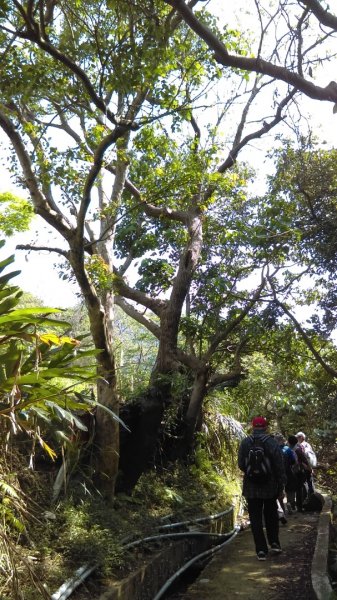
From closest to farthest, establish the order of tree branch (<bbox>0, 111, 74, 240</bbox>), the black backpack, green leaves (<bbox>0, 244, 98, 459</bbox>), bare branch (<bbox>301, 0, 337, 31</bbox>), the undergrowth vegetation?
bare branch (<bbox>301, 0, 337, 31</bbox>) < the undergrowth vegetation < green leaves (<bbox>0, 244, 98, 459</bbox>) < tree branch (<bbox>0, 111, 74, 240</bbox>) < the black backpack

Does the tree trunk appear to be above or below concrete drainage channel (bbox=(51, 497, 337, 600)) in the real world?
above

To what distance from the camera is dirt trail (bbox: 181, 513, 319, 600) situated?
5.81m

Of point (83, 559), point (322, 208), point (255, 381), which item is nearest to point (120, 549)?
point (83, 559)

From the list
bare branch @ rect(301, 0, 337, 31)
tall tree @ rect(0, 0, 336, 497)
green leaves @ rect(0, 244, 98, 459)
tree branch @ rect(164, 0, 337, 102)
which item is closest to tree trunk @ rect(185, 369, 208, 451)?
tall tree @ rect(0, 0, 336, 497)

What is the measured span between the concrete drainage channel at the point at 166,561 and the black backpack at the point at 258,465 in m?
1.37

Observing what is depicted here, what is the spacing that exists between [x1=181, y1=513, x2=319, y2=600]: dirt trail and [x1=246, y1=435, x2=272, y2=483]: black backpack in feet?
3.39

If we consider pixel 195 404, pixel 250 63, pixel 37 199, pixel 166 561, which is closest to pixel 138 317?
pixel 195 404

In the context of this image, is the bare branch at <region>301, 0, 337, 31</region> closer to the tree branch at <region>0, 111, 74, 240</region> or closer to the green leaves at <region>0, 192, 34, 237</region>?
the tree branch at <region>0, 111, 74, 240</region>

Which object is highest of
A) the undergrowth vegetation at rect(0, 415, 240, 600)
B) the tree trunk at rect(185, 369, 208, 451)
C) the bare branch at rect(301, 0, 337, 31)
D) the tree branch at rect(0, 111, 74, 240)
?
the tree branch at rect(0, 111, 74, 240)

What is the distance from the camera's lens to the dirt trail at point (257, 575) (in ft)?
19.1

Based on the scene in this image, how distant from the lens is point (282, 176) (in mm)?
10922

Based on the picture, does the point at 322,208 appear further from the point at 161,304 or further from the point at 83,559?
the point at 83,559

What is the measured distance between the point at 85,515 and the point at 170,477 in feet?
14.2

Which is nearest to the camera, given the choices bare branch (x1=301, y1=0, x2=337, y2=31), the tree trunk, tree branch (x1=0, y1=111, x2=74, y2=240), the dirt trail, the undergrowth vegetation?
bare branch (x1=301, y1=0, x2=337, y2=31)
